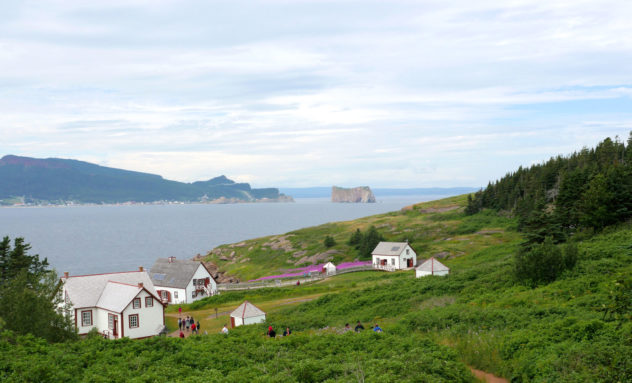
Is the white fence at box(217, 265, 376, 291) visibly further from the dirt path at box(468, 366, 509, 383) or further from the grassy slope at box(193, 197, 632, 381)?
the dirt path at box(468, 366, 509, 383)

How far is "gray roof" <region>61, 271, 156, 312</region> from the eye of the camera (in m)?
44.0

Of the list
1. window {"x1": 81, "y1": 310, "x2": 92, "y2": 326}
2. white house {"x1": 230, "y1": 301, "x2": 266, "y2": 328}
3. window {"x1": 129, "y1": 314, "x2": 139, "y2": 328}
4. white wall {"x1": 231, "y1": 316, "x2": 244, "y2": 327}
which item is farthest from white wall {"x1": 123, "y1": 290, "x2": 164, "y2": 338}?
white wall {"x1": 231, "y1": 316, "x2": 244, "y2": 327}

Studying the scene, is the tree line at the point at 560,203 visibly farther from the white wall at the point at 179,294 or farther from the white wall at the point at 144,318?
the white wall at the point at 179,294

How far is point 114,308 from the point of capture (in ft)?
141

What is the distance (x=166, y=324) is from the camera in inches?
1834

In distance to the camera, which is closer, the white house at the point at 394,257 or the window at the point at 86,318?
the window at the point at 86,318

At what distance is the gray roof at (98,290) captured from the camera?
4397cm

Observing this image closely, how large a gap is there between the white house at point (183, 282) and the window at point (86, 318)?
63.4 feet

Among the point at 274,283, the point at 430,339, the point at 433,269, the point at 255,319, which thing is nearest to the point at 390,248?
the point at 274,283

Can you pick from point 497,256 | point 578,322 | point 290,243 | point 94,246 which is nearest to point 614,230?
point 497,256

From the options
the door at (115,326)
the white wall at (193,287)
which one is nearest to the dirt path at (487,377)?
the door at (115,326)

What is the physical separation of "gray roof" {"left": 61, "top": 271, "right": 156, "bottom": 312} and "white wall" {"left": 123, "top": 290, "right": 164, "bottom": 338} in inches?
33.3

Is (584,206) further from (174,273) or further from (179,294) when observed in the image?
(174,273)

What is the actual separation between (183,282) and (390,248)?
111 feet
